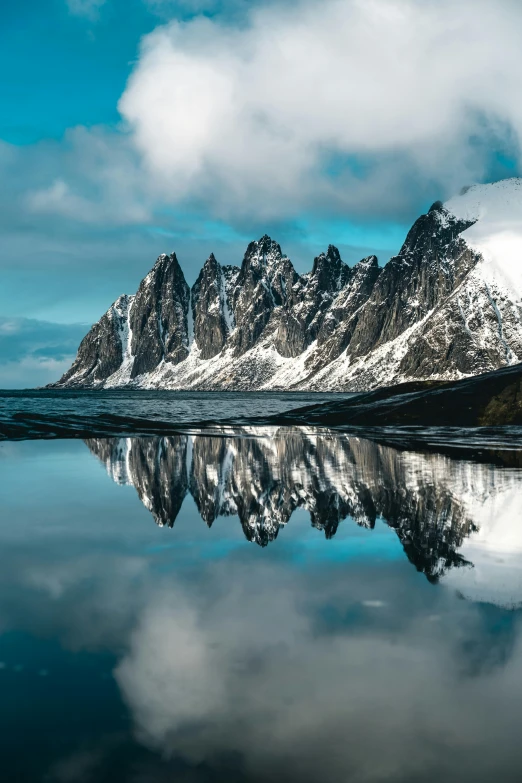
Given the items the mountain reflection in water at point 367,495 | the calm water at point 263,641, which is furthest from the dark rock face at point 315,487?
the calm water at point 263,641

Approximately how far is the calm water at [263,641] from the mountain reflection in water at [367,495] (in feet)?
0.39

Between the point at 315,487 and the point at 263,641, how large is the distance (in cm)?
1362

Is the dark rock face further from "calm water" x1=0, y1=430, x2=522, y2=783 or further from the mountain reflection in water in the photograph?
"calm water" x1=0, y1=430, x2=522, y2=783

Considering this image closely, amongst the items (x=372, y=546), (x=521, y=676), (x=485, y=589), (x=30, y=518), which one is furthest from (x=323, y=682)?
(x=30, y=518)

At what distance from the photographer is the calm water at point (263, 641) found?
5969 mm

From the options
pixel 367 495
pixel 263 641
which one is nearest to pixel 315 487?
pixel 367 495

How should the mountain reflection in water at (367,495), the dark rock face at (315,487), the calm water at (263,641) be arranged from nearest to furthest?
1. the calm water at (263,641)
2. the mountain reflection in water at (367,495)
3. the dark rock face at (315,487)

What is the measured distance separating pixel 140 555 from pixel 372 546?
4.72m

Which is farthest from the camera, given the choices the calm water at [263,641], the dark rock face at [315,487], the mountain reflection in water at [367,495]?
the dark rock face at [315,487]

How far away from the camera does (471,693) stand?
7.02 meters

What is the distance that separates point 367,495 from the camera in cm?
2019

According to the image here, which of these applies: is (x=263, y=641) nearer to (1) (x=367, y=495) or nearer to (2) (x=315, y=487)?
(1) (x=367, y=495)

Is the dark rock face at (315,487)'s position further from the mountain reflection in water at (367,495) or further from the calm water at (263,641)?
the calm water at (263,641)

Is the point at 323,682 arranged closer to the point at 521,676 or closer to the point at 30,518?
the point at 521,676
